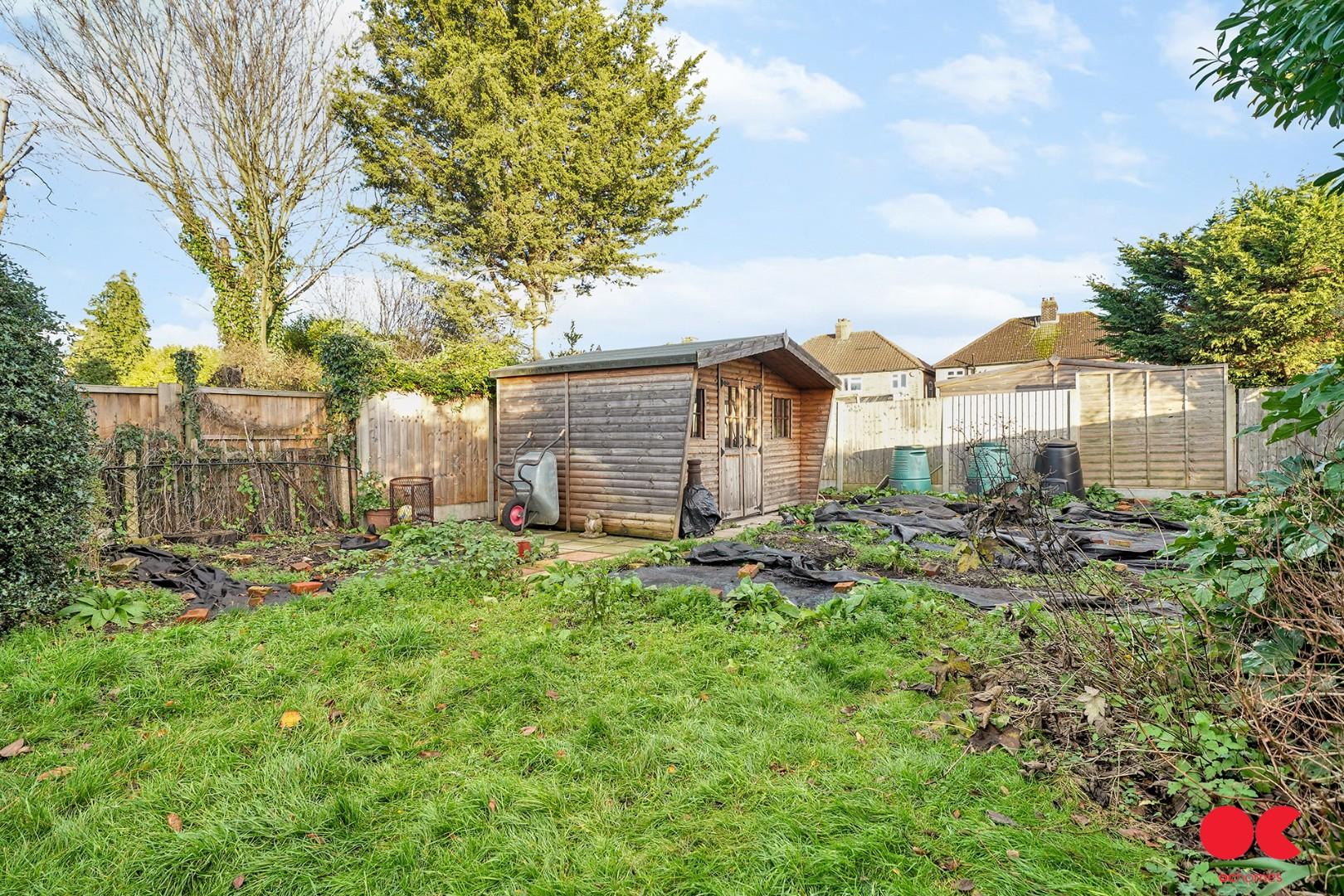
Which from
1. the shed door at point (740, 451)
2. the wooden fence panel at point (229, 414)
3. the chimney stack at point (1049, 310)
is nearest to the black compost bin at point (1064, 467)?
the shed door at point (740, 451)

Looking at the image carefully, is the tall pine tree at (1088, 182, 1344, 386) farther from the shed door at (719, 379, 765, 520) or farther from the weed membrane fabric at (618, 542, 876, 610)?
the weed membrane fabric at (618, 542, 876, 610)

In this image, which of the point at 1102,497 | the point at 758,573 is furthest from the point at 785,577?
the point at 1102,497

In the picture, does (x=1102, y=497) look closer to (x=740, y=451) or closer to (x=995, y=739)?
(x=740, y=451)

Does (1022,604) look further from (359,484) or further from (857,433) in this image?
(857,433)

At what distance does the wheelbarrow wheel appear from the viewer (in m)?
8.05

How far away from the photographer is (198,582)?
4.71 m

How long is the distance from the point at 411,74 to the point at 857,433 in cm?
1414

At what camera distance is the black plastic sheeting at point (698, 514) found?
7977 millimetres

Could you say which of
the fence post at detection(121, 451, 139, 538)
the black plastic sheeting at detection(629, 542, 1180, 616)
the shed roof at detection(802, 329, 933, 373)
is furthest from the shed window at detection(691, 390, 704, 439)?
the shed roof at detection(802, 329, 933, 373)

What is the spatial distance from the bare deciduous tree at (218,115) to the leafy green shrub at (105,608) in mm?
10773

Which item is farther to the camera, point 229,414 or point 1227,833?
point 229,414

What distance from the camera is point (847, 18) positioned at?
5.96 m

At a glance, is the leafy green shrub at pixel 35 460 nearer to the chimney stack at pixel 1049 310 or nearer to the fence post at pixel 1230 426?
the fence post at pixel 1230 426

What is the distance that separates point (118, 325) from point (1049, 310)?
34804mm
